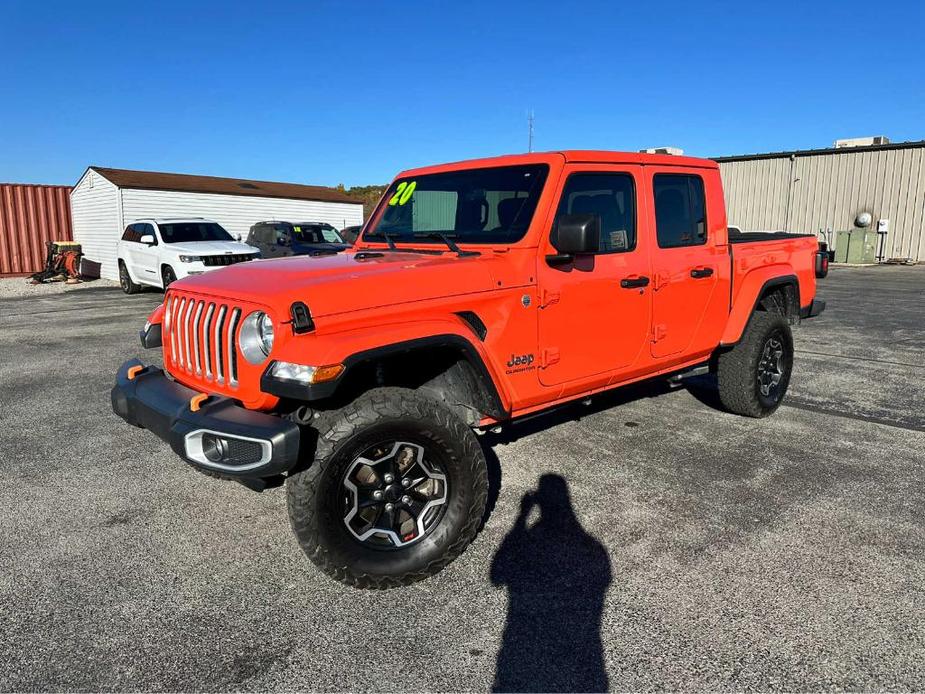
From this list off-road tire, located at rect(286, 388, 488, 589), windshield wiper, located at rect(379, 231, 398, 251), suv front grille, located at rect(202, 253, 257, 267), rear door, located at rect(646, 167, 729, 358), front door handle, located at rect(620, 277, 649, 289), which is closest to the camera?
off-road tire, located at rect(286, 388, 488, 589)

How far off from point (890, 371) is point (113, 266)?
21.1 meters

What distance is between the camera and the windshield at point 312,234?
15.8m

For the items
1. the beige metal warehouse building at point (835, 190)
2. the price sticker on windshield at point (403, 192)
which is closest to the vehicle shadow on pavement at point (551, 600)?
the price sticker on windshield at point (403, 192)

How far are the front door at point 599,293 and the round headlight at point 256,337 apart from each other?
143cm

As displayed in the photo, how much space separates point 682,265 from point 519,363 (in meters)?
1.60

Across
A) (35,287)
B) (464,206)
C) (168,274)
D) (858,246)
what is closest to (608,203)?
(464,206)

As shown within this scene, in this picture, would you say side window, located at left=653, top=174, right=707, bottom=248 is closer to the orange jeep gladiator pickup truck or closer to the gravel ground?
the orange jeep gladiator pickup truck

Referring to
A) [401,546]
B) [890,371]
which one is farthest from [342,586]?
[890,371]

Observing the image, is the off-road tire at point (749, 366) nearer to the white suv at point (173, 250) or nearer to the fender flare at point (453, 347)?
the fender flare at point (453, 347)

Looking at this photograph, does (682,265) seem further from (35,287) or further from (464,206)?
(35,287)

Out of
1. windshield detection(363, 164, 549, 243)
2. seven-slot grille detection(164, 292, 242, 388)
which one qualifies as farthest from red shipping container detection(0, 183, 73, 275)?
seven-slot grille detection(164, 292, 242, 388)

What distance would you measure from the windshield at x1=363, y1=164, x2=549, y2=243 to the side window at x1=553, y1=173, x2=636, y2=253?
23 centimetres

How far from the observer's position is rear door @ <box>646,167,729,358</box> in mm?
4363

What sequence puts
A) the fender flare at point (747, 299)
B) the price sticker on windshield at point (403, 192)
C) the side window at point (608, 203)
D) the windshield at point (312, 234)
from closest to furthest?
the side window at point (608, 203) → the price sticker on windshield at point (403, 192) → the fender flare at point (747, 299) → the windshield at point (312, 234)
